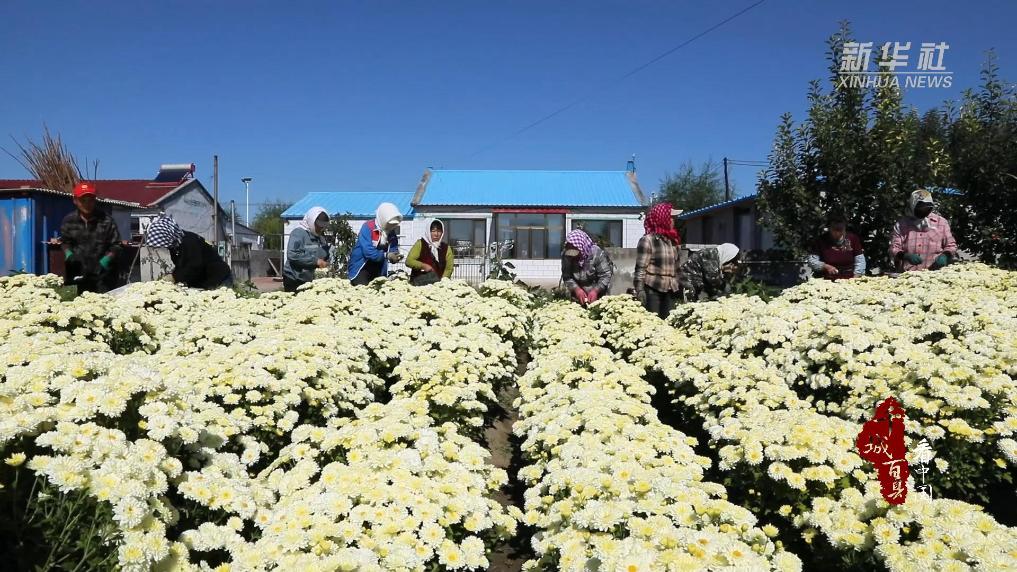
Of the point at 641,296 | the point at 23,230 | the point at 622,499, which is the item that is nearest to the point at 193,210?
the point at 23,230

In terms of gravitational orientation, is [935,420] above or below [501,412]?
above

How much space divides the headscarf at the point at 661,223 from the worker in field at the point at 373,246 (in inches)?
143

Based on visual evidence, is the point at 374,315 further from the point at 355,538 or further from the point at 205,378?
the point at 355,538

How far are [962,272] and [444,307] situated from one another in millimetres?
6050

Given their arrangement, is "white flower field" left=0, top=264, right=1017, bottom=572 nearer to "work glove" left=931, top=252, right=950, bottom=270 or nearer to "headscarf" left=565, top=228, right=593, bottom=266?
"work glove" left=931, top=252, right=950, bottom=270

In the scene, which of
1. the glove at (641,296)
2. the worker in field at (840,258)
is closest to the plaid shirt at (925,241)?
the worker in field at (840,258)

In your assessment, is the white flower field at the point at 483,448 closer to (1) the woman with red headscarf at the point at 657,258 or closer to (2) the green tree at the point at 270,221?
(1) the woman with red headscarf at the point at 657,258

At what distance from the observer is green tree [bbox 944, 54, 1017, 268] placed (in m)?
10.5

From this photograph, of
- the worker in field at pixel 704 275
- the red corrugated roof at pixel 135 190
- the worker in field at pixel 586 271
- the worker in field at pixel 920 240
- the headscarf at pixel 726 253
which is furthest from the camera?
the red corrugated roof at pixel 135 190

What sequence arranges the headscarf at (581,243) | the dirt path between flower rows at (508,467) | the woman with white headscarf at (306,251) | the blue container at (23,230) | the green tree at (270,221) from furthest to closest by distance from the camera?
1. the green tree at (270,221)
2. the blue container at (23,230)
3. the headscarf at (581,243)
4. the woman with white headscarf at (306,251)
5. the dirt path between flower rows at (508,467)

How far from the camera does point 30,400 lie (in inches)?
97.6

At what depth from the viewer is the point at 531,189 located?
31.7 meters

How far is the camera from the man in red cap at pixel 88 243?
7.65 metres

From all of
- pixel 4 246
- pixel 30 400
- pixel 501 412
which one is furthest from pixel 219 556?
Answer: pixel 4 246
